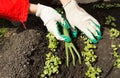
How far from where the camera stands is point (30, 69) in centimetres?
284

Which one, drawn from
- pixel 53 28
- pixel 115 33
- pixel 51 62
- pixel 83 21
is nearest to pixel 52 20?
pixel 53 28

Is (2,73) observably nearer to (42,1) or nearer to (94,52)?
(94,52)

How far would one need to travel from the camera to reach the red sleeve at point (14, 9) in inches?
118

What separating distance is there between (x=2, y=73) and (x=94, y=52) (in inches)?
36.3

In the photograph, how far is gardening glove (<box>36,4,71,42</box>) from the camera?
9.84 feet

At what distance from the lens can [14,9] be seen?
302 centimetres

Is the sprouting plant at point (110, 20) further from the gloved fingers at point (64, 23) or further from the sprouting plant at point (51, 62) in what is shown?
the sprouting plant at point (51, 62)

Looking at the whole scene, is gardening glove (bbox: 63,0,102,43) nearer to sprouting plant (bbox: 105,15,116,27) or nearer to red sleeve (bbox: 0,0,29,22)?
sprouting plant (bbox: 105,15,116,27)

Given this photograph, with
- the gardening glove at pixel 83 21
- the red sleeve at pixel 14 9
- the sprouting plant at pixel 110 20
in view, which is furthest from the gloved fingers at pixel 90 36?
the red sleeve at pixel 14 9

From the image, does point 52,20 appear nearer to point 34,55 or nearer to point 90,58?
point 34,55

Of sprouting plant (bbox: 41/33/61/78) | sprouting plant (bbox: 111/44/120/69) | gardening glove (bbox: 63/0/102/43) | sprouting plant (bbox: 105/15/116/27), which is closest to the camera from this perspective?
sprouting plant (bbox: 41/33/61/78)

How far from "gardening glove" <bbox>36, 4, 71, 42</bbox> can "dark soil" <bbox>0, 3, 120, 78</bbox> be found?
12 centimetres

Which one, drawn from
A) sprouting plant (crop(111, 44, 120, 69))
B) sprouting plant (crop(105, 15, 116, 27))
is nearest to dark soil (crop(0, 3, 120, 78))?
sprouting plant (crop(111, 44, 120, 69))

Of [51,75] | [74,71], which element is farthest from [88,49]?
[51,75]
